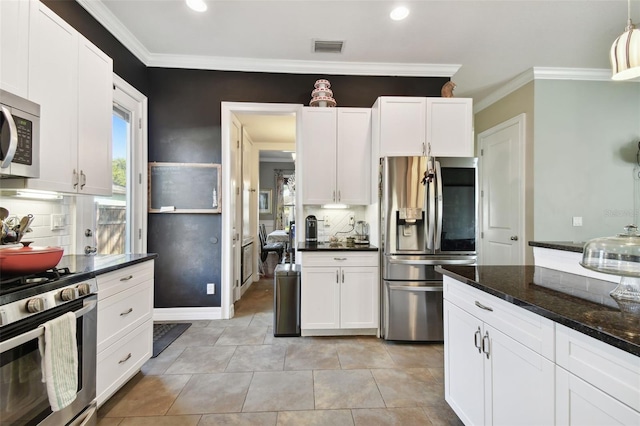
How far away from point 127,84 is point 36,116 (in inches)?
62.9

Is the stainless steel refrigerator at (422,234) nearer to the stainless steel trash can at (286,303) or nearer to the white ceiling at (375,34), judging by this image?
the stainless steel trash can at (286,303)

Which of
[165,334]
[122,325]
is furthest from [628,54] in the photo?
[165,334]

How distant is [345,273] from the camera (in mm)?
2877

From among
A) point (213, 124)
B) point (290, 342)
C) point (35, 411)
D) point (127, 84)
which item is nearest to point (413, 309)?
point (290, 342)

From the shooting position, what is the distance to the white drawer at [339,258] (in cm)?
286

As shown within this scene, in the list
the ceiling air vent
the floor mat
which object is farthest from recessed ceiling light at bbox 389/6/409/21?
the floor mat

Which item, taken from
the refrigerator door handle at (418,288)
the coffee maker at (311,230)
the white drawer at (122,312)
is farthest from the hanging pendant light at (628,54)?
the white drawer at (122,312)

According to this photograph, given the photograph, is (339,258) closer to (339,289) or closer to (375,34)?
(339,289)

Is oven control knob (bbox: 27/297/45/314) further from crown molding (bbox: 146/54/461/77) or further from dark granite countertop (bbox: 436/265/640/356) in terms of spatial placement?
crown molding (bbox: 146/54/461/77)

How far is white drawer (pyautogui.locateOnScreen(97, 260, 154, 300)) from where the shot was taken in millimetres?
1686

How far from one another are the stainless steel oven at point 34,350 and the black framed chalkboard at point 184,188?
184cm

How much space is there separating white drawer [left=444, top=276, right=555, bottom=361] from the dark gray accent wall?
2597mm

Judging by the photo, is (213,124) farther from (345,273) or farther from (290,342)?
(290,342)

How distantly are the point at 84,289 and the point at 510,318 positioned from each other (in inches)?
79.2
